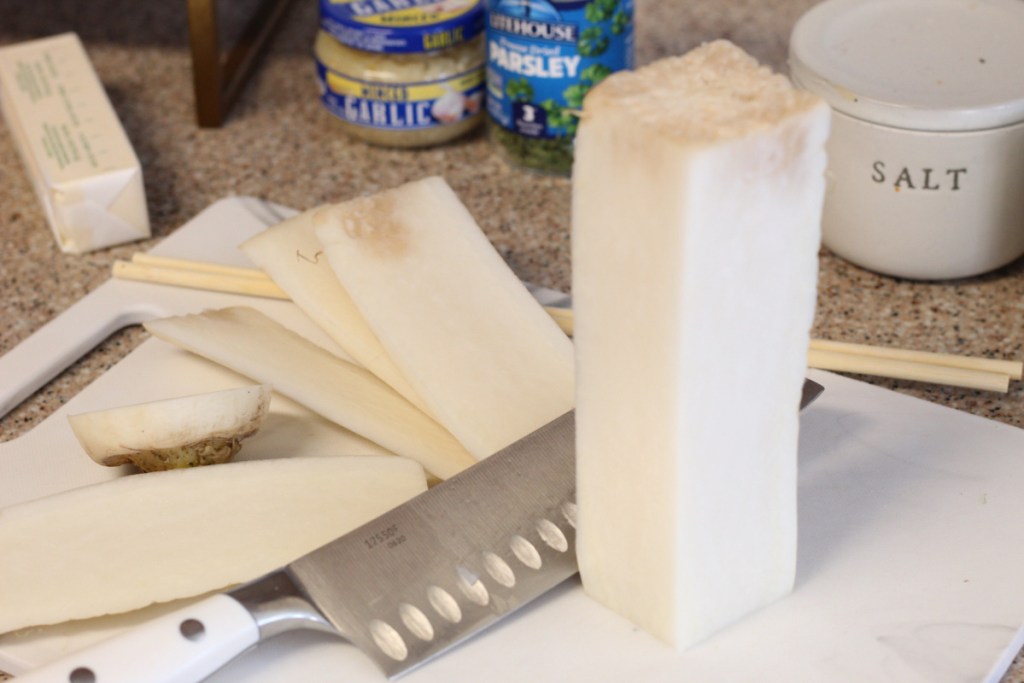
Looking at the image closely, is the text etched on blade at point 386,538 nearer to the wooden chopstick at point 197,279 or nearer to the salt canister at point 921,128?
the wooden chopstick at point 197,279

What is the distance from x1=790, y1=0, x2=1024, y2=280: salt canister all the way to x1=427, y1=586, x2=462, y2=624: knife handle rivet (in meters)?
0.57

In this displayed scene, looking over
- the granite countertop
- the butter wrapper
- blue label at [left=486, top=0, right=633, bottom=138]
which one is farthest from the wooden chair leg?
blue label at [left=486, top=0, right=633, bottom=138]

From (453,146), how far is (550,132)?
0.58ft

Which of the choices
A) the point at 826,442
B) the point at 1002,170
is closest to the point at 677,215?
the point at 826,442

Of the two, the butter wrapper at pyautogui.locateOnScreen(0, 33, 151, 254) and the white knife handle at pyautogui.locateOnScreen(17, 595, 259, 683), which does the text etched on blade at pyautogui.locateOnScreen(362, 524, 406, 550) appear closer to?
the white knife handle at pyautogui.locateOnScreen(17, 595, 259, 683)

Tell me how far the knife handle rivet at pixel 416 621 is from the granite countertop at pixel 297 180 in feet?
1.30

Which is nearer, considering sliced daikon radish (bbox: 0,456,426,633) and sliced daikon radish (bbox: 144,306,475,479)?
sliced daikon radish (bbox: 0,456,426,633)

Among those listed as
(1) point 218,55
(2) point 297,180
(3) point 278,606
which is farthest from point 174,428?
(1) point 218,55

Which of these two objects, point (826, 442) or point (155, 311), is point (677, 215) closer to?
point (826, 442)

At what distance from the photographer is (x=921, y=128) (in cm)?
106

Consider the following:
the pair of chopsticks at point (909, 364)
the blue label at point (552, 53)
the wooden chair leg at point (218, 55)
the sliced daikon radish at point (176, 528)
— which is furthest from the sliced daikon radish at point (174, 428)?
the wooden chair leg at point (218, 55)

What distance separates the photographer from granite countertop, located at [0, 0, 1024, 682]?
1.16 meters

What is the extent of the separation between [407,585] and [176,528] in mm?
171

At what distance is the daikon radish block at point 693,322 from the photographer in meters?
0.66
